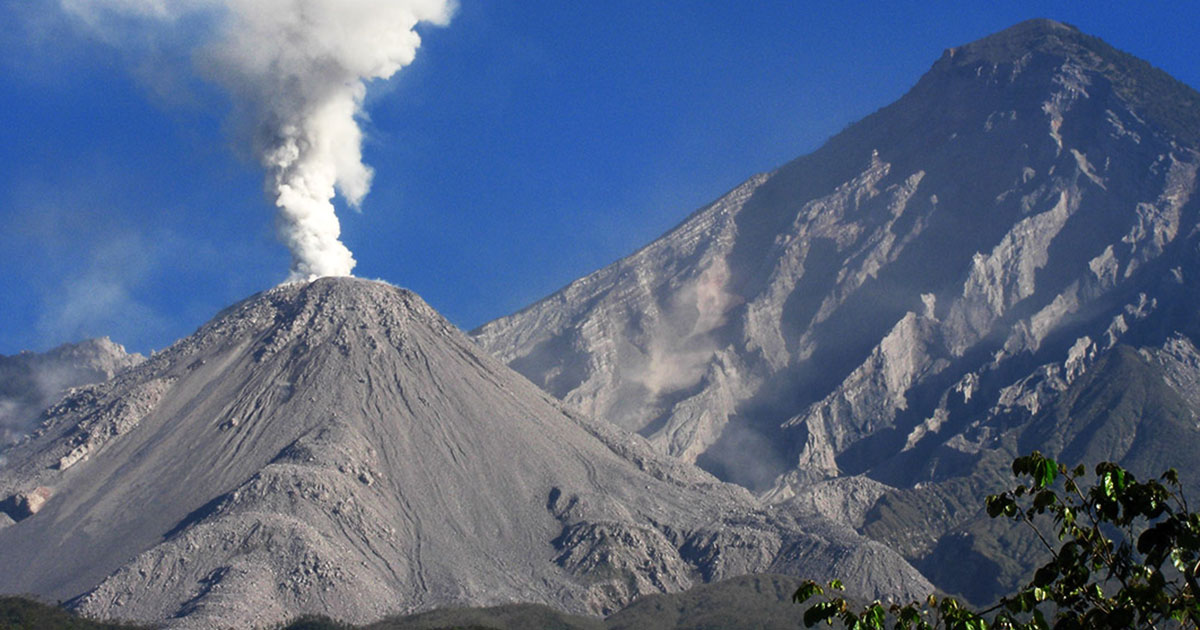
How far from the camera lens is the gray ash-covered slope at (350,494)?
427 feet

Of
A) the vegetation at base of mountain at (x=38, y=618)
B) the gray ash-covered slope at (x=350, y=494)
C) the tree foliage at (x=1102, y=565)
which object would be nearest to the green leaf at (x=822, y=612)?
the tree foliage at (x=1102, y=565)

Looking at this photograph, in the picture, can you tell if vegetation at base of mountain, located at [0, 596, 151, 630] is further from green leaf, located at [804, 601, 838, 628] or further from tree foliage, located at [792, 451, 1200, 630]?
tree foliage, located at [792, 451, 1200, 630]

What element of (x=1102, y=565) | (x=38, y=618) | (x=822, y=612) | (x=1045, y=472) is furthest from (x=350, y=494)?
(x=1045, y=472)

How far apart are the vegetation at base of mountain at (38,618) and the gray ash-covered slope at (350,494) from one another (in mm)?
9906

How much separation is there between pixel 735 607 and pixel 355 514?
127ft

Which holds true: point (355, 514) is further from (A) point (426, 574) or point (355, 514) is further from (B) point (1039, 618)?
(B) point (1039, 618)

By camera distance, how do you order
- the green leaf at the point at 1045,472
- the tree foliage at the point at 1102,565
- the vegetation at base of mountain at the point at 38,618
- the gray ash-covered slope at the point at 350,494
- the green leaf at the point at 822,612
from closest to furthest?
the tree foliage at the point at 1102,565
the green leaf at the point at 1045,472
the green leaf at the point at 822,612
the vegetation at base of mountain at the point at 38,618
the gray ash-covered slope at the point at 350,494

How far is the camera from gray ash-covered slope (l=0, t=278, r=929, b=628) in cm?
13025

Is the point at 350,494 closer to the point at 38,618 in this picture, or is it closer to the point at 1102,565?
the point at 38,618

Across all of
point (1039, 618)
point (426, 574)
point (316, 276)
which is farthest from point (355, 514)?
point (1039, 618)

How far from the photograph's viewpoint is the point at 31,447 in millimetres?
167500

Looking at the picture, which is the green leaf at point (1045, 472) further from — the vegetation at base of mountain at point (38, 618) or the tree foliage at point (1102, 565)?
the vegetation at base of mountain at point (38, 618)

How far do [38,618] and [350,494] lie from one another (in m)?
49.0

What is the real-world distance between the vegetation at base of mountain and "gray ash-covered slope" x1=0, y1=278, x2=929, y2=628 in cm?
991
